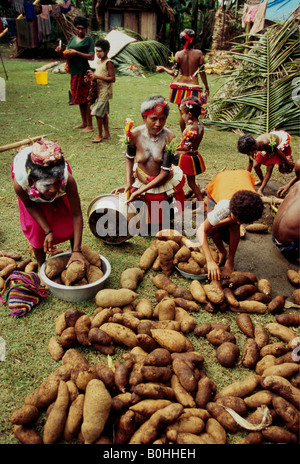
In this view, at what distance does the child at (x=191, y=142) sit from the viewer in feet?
13.3

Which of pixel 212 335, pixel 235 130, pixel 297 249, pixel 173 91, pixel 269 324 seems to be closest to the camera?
pixel 212 335

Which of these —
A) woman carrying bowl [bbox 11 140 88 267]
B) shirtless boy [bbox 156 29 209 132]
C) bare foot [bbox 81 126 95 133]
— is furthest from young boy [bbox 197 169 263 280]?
bare foot [bbox 81 126 95 133]

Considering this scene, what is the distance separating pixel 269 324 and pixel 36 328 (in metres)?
1.81

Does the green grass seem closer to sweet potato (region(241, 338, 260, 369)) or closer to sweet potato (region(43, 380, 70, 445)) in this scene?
sweet potato (region(241, 338, 260, 369))

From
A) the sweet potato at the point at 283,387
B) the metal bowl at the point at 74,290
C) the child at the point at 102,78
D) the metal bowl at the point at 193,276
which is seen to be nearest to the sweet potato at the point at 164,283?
the metal bowl at the point at 193,276

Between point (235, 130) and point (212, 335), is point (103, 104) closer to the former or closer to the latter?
point (235, 130)

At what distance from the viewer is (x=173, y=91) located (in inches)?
237

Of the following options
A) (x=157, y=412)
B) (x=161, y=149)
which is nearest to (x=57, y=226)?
(x=161, y=149)

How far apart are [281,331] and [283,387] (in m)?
0.58

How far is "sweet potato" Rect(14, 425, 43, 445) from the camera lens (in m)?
1.79

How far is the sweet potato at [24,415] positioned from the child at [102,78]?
5.12 m

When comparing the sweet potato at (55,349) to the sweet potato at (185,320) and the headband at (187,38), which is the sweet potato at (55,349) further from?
the headband at (187,38)

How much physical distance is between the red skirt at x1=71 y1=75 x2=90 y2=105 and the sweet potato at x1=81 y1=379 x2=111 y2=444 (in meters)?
5.56

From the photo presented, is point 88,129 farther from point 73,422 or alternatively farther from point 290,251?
point 73,422
